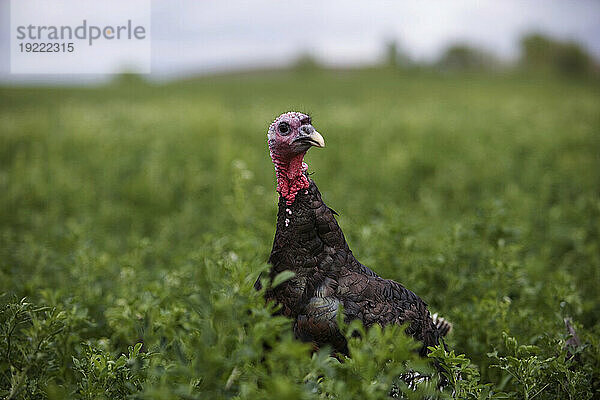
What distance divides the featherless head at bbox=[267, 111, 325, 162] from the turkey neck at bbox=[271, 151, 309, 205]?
36 mm

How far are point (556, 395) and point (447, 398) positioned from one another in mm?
1153

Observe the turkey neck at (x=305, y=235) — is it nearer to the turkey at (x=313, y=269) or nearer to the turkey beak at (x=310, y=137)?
the turkey at (x=313, y=269)

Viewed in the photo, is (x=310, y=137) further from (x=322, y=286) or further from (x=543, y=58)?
(x=543, y=58)

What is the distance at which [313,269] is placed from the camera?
2744 mm

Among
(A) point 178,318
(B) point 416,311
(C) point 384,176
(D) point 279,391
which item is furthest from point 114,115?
(D) point 279,391

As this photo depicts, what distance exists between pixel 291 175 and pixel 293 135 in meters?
0.23

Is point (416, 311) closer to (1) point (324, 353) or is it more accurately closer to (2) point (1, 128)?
(1) point (324, 353)

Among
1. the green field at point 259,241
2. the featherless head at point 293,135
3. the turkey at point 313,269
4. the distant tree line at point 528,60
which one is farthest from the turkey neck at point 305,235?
the distant tree line at point 528,60

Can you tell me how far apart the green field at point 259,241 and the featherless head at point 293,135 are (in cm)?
73

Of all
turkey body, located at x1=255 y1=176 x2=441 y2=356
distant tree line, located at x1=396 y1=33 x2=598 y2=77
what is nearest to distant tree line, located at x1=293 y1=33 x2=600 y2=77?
distant tree line, located at x1=396 y1=33 x2=598 y2=77

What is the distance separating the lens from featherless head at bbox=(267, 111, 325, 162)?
264 centimetres

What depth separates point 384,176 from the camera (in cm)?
875

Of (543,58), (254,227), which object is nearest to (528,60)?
(543,58)

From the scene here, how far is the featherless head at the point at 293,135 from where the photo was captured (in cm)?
264
